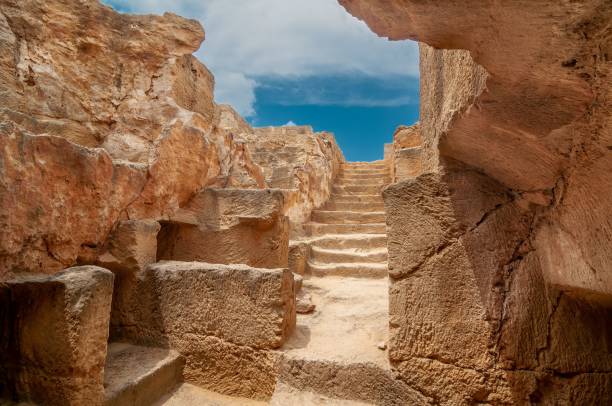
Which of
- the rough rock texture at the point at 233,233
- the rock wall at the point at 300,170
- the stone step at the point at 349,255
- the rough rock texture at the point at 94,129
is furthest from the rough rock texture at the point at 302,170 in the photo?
the rough rock texture at the point at 233,233

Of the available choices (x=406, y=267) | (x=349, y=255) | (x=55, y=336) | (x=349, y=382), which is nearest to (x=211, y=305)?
(x=55, y=336)

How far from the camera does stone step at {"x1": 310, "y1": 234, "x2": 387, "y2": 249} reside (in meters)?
4.43

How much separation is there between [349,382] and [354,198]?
5.11m

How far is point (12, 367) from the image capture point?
1537mm

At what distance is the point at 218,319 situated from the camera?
81.9 inches

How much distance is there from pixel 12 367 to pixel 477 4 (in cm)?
228

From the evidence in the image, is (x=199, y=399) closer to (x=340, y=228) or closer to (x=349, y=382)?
(x=349, y=382)

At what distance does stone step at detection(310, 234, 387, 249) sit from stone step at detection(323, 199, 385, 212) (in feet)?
4.41

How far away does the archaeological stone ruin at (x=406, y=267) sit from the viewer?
1.02 metres

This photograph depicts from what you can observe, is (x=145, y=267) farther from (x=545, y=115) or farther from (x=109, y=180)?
(x=545, y=115)

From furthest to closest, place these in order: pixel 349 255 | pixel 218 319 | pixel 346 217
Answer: pixel 346 217 < pixel 349 255 < pixel 218 319

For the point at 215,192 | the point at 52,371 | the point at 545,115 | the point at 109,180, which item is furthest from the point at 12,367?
the point at 545,115

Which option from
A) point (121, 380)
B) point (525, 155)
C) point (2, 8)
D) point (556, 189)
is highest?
point (2, 8)

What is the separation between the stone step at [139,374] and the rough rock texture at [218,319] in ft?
0.23
